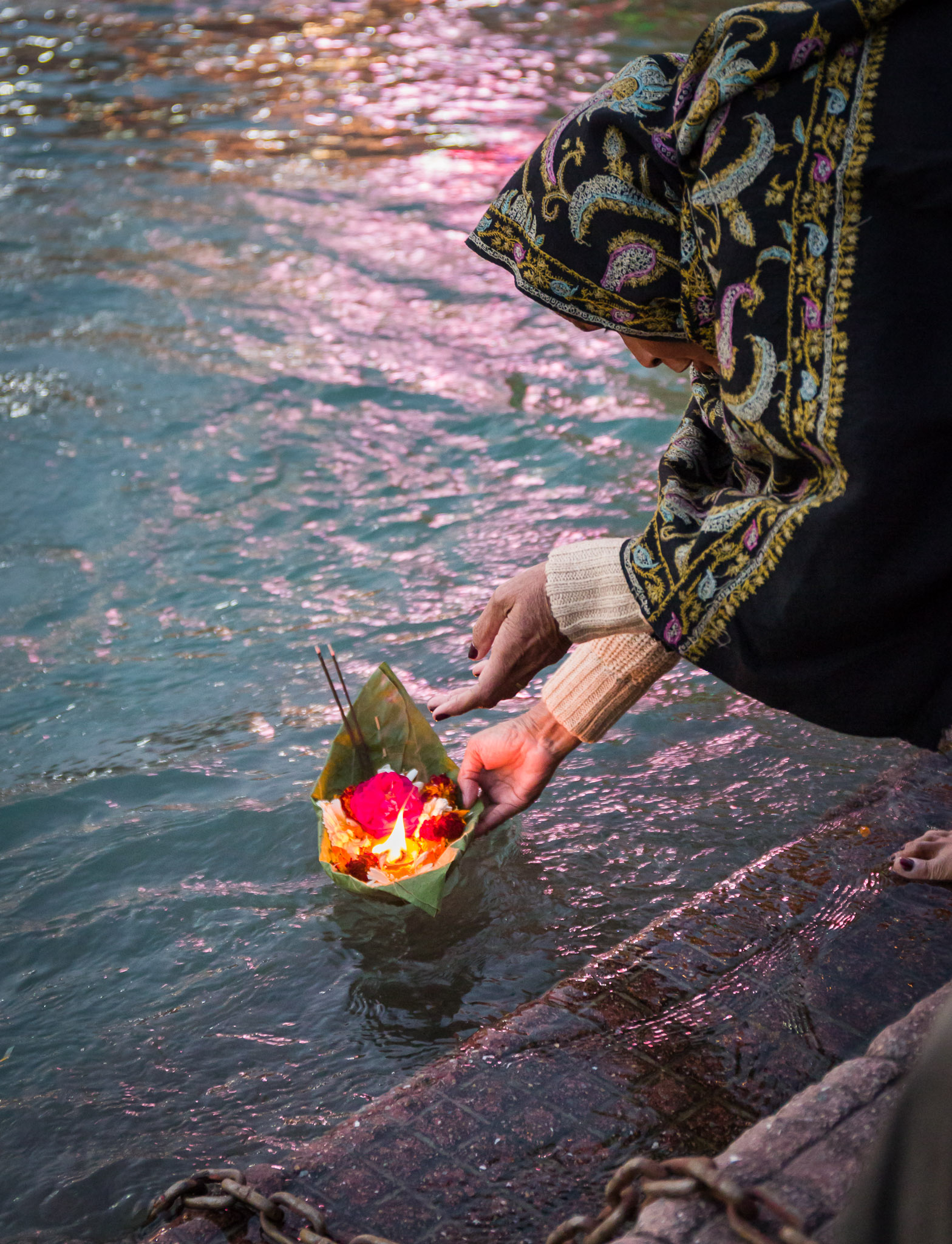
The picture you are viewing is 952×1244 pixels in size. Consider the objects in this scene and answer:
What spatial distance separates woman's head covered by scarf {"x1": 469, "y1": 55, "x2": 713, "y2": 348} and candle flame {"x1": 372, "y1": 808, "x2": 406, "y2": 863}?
4.18 ft

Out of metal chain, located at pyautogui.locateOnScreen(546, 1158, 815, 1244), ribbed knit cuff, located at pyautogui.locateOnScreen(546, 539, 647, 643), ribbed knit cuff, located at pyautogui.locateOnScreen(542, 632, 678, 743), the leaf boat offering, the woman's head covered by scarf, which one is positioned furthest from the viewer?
the leaf boat offering

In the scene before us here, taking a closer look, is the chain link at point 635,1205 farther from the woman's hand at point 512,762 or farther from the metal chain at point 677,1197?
the woman's hand at point 512,762

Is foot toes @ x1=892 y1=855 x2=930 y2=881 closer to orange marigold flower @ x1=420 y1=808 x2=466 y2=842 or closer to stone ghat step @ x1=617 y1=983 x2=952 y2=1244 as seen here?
stone ghat step @ x1=617 y1=983 x2=952 y2=1244

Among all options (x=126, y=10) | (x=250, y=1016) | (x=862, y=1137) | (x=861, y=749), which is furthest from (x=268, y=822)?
(x=126, y=10)

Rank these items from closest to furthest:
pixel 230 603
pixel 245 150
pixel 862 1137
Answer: pixel 862 1137
pixel 230 603
pixel 245 150

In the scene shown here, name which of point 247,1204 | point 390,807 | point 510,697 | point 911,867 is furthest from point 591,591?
point 247,1204

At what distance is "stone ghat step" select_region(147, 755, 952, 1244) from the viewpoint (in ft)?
6.49

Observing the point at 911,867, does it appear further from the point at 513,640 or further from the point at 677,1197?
the point at 677,1197

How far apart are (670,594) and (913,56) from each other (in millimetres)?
878

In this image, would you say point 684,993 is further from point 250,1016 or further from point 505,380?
point 505,380

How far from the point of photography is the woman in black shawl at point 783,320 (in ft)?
5.28

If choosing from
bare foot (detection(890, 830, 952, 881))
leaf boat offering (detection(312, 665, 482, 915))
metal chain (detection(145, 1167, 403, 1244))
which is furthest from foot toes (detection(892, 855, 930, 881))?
metal chain (detection(145, 1167, 403, 1244))

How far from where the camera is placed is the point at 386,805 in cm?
Result: 283

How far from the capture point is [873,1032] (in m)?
2.24
